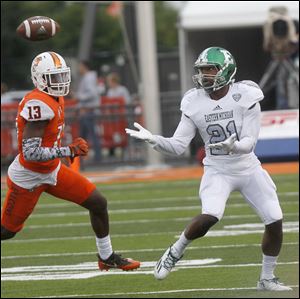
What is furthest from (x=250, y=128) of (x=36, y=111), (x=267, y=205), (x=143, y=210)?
(x=143, y=210)

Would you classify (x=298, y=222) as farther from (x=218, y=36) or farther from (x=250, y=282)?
(x=218, y=36)

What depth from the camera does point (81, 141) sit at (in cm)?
1002

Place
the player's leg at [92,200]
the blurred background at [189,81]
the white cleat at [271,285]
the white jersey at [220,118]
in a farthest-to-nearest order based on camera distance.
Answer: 1. the blurred background at [189,81]
2. the player's leg at [92,200]
3. the white cleat at [271,285]
4. the white jersey at [220,118]

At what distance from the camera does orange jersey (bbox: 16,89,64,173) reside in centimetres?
1009

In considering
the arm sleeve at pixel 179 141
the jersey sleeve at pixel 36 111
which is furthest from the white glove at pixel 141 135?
the jersey sleeve at pixel 36 111

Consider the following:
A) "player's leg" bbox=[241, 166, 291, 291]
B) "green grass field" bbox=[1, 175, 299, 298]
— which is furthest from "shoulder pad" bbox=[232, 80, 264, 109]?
"green grass field" bbox=[1, 175, 299, 298]

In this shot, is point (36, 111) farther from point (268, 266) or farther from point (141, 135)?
point (268, 266)

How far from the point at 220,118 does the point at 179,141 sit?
360 mm

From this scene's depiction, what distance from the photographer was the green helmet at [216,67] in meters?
9.79

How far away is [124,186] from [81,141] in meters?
10.0

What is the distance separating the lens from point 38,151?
10.1m

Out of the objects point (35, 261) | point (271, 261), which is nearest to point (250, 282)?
point (271, 261)

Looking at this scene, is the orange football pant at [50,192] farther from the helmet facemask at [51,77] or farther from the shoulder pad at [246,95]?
the shoulder pad at [246,95]

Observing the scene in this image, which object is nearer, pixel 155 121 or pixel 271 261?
pixel 271 261
